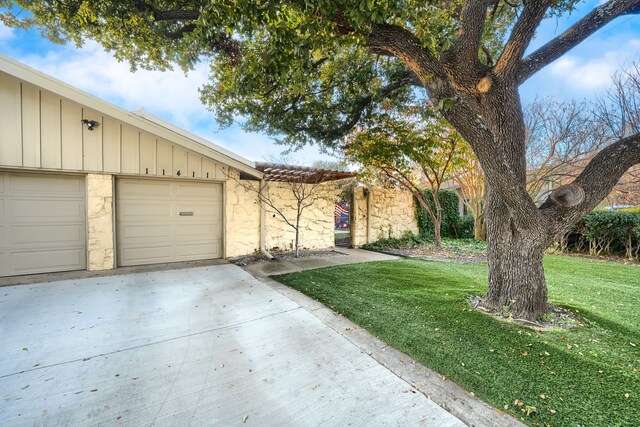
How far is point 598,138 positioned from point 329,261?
8824 mm

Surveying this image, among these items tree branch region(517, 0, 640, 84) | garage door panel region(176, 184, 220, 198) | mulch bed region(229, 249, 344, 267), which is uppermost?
tree branch region(517, 0, 640, 84)

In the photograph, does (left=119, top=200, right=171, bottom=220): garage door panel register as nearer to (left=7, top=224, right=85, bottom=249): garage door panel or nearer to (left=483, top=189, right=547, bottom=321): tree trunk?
(left=7, top=224, right=85, bottom=249): garage door panel

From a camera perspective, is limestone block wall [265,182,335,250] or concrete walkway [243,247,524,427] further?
limestone block wall [265,182,335,250]

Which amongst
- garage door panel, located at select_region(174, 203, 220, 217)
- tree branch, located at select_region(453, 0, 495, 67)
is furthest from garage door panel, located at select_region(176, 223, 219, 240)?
tree branch, located at select_region(453, 0, 495, 67)

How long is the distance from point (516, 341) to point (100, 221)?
22.9ft

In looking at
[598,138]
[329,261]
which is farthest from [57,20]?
[598,138]

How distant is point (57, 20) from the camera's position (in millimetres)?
5203

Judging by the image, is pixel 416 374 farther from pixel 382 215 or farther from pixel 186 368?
pixel 382 215

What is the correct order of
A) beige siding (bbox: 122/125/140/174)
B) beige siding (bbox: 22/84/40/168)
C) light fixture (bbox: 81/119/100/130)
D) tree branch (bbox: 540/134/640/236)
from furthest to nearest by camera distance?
beige siding (bbox: 122/125/140/174), light fixture (bbox: 81/119/100/130), beige siding (bbox: 22/84/40/168), tree branch (bbox: 540/134/640/236)

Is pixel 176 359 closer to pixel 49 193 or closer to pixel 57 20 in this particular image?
pixel 49 193

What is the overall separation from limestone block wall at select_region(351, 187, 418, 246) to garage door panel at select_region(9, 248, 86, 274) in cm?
725

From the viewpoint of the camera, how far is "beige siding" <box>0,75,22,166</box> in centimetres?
439

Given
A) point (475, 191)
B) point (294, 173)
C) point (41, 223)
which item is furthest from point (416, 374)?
point (475, 191)

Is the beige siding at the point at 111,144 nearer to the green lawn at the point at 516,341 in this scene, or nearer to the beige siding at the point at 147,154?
the beige siding at the point at 147,154
